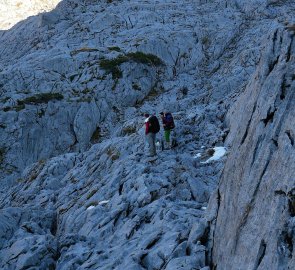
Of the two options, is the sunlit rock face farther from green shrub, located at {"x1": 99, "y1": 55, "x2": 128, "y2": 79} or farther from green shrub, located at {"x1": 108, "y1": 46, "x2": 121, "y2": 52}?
green shrub, located at {"x1": 99, "y1": 55, "x2": 128, "y2": 79}

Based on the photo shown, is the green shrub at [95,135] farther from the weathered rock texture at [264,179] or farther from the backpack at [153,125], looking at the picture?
the weathered rock texture at [264,179]

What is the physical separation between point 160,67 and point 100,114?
15765mm

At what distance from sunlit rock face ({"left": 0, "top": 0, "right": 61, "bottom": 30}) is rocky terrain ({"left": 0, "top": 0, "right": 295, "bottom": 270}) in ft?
14.5

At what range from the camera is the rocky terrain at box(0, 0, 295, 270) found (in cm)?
1250

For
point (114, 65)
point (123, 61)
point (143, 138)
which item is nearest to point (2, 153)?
point (114, 65)

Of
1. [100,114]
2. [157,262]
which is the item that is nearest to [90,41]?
[100,114]

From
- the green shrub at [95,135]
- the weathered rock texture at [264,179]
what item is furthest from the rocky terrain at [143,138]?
the green shrub at [95,135]

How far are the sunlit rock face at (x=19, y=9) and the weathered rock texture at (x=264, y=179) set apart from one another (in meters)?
86.4

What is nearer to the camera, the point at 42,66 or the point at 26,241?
the point at 26,241

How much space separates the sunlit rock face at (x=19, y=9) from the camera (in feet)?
302

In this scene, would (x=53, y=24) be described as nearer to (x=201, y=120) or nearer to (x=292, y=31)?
(x=201, y=120)

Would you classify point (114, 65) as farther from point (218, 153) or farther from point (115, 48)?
point (218, 153)

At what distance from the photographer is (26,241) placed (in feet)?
74.3

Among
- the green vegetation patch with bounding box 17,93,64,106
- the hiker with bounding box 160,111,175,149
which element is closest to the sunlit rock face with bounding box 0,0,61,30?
the green vegetation patch with bounding box 17,93,64,106
